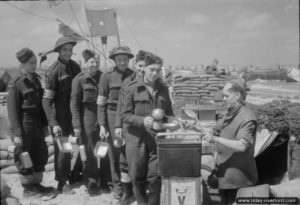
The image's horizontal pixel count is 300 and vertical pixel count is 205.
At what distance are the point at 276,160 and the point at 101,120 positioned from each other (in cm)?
311

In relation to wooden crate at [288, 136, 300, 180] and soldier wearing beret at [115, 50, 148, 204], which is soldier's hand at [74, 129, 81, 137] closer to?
soldier wearing beret at [115, 50, 148, 204]

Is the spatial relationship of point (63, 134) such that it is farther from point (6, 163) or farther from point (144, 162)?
point (6, 163)

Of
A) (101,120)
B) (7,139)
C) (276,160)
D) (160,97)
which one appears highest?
(160,97)

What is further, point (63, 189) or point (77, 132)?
point (63, 189)

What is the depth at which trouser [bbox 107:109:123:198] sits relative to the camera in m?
4.32

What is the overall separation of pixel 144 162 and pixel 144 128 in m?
0.38

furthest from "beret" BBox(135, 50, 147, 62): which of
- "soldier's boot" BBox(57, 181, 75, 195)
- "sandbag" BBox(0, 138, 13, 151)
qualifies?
"sandbag" BBox(0, 138, 13, 151)

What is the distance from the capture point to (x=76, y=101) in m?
4.38

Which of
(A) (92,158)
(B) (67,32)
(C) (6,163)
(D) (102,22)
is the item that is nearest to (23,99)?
(A) (92,158)

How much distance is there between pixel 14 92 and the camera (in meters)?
4.13

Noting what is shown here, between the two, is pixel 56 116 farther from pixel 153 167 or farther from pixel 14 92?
pixel 153 167

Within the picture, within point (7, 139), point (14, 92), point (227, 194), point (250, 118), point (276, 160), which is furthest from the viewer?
point (7, 139)

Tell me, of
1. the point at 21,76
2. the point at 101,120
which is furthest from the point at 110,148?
the point at 21,76

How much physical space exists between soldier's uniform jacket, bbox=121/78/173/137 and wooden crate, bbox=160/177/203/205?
2.14ft
